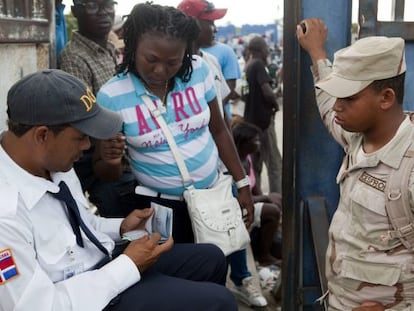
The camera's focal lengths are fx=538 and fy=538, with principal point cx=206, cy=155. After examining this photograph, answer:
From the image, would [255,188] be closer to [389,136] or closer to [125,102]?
[125,102]

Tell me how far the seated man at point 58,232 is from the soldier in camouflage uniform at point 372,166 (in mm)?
438

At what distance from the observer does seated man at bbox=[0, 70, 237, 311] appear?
142 centimetres

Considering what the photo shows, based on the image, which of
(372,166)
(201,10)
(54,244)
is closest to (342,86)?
(372,166)

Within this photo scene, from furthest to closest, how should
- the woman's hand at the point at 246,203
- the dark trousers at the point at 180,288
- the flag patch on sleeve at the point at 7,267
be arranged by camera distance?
the woman's hand at the point at 246,203 → the dark trousers at the point at 180,288 → the flag patch on sleeve at the point at 7,267

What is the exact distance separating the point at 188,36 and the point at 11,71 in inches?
28.1

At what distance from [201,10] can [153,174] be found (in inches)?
76.9

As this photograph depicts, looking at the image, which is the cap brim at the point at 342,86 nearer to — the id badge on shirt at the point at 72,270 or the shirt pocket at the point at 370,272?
the shirt pocket at the point at 370,272

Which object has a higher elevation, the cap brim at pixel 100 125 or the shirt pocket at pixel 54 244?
the cap brim at pixel 100 125

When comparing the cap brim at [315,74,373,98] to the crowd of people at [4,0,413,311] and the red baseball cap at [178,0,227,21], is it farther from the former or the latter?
the red baseball cap at [178,0,227,21]

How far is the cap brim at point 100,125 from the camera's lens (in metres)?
1.59

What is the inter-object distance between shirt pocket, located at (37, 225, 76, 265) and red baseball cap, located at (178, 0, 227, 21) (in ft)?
7.62

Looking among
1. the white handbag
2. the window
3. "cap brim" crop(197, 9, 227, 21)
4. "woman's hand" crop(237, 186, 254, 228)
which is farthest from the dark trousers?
"cap brim" crop(197, 9, 227, 21)

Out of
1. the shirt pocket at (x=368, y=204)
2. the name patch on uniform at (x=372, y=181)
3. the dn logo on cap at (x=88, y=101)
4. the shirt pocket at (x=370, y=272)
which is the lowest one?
the shirt pocket at (x=370, y=272)

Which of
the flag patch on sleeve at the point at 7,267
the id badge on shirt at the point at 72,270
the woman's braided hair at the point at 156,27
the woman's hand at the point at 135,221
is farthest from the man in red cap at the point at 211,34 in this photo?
the flag patch on sleeve at the point at 7,267
